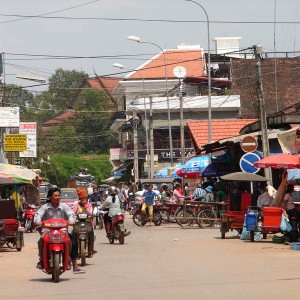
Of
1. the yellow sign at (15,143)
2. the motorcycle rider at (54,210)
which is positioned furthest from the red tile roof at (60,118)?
the motorcycle rider at (54,210)

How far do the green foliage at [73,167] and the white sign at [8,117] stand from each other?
1769 inches

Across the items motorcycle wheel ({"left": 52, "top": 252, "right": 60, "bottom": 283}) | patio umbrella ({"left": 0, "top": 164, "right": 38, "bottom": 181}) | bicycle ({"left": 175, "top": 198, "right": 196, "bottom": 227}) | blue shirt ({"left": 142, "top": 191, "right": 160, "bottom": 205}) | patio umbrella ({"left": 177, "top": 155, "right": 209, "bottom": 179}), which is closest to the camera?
motorcycle wheel ({"left": 52, "top": 252, "right": 60, "bottom": 283})

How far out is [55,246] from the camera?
591 inches

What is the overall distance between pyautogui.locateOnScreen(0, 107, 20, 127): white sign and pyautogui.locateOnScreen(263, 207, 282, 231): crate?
29375mm

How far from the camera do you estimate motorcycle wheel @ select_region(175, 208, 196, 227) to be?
113 ft

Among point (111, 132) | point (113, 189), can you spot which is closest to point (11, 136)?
point (113, 189)

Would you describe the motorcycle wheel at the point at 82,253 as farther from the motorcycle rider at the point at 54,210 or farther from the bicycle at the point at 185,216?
the bicycle at the point at 185,216

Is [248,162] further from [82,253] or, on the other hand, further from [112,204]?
[82,253]

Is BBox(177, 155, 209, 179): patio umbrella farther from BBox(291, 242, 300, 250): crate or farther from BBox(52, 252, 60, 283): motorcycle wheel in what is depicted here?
BBox(52, 252, 60, 283): motorcycle wheel

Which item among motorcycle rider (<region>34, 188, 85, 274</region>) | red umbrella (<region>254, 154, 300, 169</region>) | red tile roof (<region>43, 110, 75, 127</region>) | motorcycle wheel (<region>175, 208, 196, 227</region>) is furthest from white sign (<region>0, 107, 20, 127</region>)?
red tile roof (<region>43, 110, 75, 127</region>)

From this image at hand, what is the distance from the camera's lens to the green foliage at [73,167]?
100625 mm

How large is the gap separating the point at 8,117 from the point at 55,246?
3699 cm

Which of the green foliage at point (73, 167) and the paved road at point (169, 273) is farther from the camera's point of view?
the green foliage at point (73, 167)

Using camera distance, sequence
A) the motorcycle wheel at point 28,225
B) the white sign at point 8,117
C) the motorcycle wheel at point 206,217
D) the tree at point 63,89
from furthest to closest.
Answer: the tree at point 63,89 → the white sign at point 8,117 → the motorcycle wheel at point 28,225 → the motorcycle wheel at point 206,217
